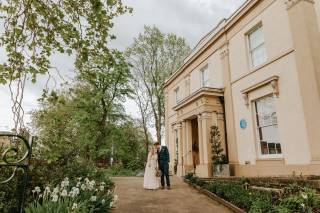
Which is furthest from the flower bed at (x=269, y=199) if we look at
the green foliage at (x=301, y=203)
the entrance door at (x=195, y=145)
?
the entrance door at (x=195, y=145)

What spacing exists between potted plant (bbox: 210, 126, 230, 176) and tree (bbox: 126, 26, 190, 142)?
15594 millimetres

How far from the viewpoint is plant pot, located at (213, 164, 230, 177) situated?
11.3 meters

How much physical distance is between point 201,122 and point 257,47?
15.5ft

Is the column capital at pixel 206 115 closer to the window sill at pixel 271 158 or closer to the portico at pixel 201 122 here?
the portico at pixel 201 122

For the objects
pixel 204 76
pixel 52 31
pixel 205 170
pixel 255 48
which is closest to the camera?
pixel 52 31

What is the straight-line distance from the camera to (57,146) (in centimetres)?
517

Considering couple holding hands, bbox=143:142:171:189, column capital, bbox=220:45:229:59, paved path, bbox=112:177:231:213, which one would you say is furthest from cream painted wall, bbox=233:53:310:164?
couple holding hands, bbox=143:142:171:189

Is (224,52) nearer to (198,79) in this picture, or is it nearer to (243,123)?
(198,79)

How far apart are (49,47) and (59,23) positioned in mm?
556

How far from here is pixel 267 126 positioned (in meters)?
10.2

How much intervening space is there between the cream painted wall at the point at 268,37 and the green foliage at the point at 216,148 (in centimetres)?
298

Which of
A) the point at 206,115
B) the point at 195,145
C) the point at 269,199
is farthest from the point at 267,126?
the point at 195,145

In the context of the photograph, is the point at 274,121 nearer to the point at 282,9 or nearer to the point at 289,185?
the point at 289,185

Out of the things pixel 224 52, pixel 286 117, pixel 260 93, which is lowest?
pixel 286 117
